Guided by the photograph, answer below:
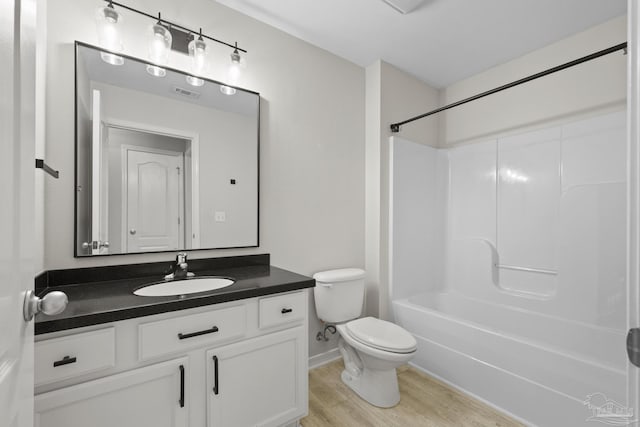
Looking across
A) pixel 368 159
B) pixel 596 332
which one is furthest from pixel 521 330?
pixel 368 159

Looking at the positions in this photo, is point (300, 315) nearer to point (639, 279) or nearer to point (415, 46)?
point (639, 279)

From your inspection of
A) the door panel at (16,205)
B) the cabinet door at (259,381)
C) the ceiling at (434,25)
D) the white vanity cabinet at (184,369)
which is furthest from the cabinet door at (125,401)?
the ceiling at (434,25)

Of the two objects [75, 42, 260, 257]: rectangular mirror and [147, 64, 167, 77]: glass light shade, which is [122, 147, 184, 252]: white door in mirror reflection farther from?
[147, 64, 167, 77]: glass light shade

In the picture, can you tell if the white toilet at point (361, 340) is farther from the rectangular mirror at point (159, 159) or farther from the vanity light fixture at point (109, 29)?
the vanity light fixture at point (109, 29)

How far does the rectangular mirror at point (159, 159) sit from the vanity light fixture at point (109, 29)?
3 centimetres

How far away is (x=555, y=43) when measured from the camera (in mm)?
2227

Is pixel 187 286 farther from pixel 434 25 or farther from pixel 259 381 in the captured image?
pixel 434 25

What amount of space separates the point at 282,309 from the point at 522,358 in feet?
4.71

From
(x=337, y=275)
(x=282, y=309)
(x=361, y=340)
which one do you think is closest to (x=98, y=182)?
(x=282, y=309)

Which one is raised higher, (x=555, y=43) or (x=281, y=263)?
(x=555, y=43)

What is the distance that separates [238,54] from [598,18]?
2.46 meters

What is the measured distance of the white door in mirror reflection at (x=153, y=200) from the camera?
1.53m

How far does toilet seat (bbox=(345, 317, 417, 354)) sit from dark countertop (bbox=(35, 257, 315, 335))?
602mm

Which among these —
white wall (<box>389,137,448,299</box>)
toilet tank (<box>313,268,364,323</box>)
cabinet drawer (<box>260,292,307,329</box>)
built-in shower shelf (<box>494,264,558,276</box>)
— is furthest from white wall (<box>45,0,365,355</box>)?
built-in shower shelf (<box>494,264,558,276</box>)
